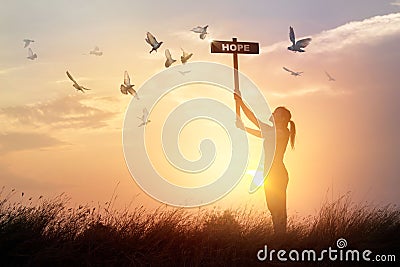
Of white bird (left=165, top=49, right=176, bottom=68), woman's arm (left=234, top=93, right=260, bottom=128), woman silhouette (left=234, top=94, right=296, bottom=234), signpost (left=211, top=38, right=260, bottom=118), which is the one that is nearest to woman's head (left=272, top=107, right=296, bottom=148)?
woman silhouette (left=234, top=94, right=296, bottom=234)

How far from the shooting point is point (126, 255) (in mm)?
9258

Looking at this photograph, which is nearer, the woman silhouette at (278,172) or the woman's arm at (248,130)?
the woman silhouette at (278,172)

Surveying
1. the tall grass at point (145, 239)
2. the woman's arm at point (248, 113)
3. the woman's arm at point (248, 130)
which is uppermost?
the woman's arm at point (248, 113)

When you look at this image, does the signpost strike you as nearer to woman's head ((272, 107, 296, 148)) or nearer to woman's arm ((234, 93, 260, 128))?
woman's arm ((234, 93, 260, 128))

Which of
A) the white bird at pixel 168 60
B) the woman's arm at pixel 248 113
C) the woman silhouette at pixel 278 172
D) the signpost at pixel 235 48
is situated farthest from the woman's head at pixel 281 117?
the white bird at pixel 168 60

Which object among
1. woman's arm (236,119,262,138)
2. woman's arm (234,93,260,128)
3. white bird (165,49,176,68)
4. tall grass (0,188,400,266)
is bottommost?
tall grass (0,188,400,266)

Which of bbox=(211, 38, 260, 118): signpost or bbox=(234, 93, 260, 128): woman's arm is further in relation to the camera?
bbox=(211, 38, 260, 118): signpost

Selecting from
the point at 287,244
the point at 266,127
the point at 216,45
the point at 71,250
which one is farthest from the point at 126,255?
the point at 216,45

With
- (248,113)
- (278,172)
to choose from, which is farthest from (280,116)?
(278,172)

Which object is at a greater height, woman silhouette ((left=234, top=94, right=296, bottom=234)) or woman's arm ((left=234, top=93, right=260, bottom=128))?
woman's arm ((left=234, top=93, right=260, bottom=128))

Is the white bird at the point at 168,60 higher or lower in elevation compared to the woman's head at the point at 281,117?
higher

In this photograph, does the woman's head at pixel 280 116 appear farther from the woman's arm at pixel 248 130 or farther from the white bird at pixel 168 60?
→ the white bird at pixel 168 60

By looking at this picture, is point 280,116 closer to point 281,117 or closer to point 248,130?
point 281,117

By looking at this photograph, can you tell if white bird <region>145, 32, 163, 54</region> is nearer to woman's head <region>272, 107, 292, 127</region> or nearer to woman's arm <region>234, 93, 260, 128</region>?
woman's arm <region>234, 93, 260, 128</region>
